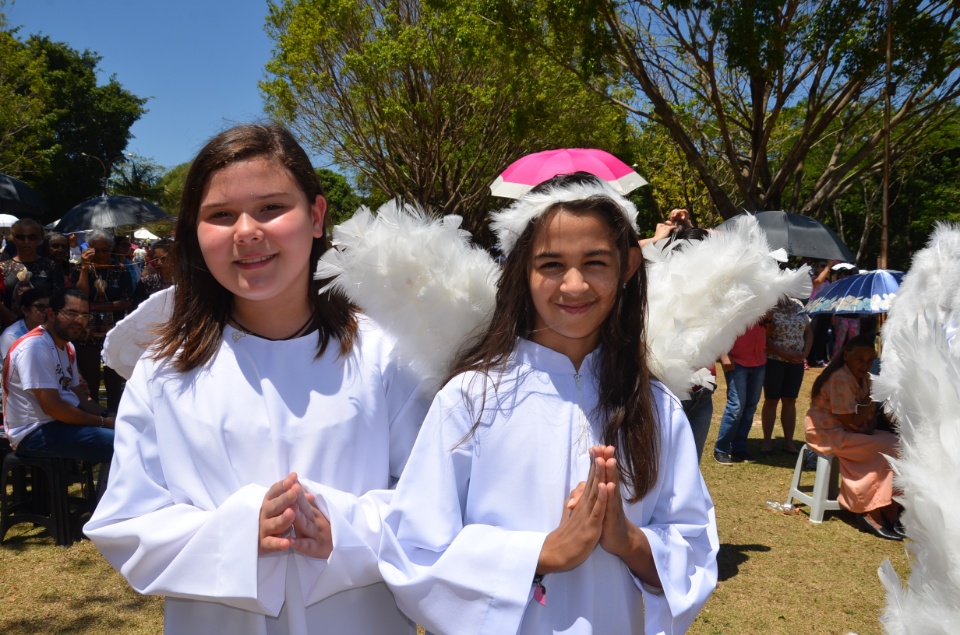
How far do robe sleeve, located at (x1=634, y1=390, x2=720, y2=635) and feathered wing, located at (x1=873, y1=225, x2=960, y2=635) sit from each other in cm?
40

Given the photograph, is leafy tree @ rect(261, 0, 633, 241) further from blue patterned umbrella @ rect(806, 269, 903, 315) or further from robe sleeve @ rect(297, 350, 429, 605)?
robe sleeve @ rect(297, 350, 429, 605)

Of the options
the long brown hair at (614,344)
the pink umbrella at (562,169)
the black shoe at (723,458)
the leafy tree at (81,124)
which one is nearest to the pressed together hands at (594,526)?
the long brown hair at (614,344)

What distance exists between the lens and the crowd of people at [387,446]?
154 centimetres

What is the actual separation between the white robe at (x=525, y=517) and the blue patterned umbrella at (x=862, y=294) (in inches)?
186

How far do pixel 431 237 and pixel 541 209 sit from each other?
278 millimetres

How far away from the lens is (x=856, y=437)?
17.6 feet

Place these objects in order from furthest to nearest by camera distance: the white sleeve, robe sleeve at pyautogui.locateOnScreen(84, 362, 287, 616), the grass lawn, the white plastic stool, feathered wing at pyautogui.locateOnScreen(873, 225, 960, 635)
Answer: the white plastic stool
the white sleeve
the grass lawn
robe sleeve at pyautogui.locateOnScreen(84, 362, 287, 616)
feathered wing at pyautogui.locateOnScreen(873, 225, 960, 635)

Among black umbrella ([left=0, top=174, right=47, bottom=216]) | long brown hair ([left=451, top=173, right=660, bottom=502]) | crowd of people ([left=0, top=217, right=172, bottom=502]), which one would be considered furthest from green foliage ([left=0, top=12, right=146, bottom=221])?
long brown hair ([left=451, top=173, right=660, bottom=502])

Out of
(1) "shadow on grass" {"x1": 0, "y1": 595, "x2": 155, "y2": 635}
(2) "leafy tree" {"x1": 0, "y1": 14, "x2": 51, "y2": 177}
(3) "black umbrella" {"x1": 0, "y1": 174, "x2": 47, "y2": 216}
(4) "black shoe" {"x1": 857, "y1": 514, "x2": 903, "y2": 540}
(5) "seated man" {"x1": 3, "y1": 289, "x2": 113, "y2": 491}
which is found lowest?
(1) "shadow on grass" {"x1": 0, "y1": 595, "x2": 155, "y2": 635}

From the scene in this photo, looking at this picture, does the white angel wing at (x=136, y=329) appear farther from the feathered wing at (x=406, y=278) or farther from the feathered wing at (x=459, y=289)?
the feathered wing at (x=406, y=278)

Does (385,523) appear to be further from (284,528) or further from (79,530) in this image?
(79,530)

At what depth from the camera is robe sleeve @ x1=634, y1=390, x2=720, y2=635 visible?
161 cm

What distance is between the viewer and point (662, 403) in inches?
71.2

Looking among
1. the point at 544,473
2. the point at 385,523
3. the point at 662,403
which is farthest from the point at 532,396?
the point at 385,523
